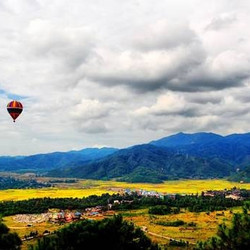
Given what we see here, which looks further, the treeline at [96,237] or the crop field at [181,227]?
the crop field at [181,227]

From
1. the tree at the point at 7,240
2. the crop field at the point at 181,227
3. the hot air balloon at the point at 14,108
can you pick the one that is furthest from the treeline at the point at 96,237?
the hot air balloon at the point at 14,108

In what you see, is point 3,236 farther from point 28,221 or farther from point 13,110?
point 28,221

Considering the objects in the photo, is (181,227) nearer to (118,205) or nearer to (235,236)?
(118,205)

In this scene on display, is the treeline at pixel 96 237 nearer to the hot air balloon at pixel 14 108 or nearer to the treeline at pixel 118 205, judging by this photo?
the hot air balloon at pixel 14 108

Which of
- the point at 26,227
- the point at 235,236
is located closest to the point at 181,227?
the point at 26,227

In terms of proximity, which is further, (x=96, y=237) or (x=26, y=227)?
(x=26, y=227)

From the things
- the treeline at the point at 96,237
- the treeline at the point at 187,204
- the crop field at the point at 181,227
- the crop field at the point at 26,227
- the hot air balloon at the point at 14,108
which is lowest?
the crop field at the point at 181,227

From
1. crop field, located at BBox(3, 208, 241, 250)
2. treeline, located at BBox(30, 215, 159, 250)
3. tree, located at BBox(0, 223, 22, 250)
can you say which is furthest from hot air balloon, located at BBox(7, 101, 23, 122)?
treeline, located at BBox(30, 215, 159, 250)

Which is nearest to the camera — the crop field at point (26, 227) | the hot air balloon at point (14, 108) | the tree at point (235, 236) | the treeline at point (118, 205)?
the tree at point (235, 236)
